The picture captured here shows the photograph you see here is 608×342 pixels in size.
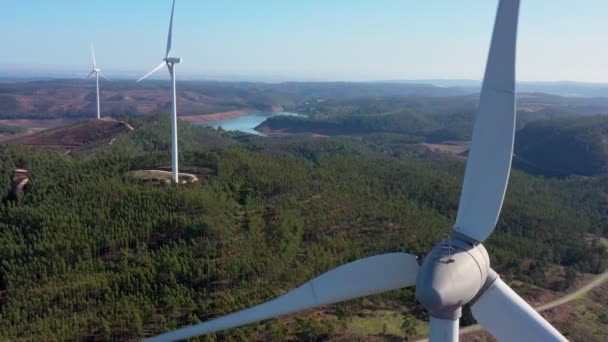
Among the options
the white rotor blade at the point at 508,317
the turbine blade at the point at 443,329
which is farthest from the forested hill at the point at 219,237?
the turbine blade at the point at 443,329

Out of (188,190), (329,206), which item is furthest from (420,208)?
(188,190)

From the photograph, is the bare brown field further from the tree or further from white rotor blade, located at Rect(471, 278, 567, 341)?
white rotor blade, located at Rect(471, 278, 567, 341)

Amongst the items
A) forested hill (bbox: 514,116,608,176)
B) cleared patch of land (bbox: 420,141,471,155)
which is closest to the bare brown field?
cleared patch of land (bbox: 420,141,471,155)

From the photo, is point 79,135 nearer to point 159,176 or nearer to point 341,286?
point 159,176

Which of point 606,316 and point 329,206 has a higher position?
point 329,206

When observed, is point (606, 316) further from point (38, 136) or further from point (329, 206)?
point (38, 136)

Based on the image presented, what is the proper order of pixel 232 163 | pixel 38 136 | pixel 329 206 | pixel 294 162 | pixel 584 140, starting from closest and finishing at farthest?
pixel 329 206
pixel 232 163
pixel 294 162
pixel 38 136
pixel 584 140

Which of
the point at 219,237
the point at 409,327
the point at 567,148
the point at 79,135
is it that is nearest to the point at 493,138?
the point at 409,327

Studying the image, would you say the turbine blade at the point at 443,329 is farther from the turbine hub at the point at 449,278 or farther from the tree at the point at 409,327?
the tree at the point at 409,327
